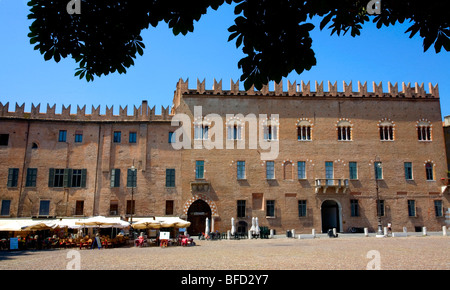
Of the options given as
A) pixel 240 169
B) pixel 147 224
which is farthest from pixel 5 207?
pixel 240 169

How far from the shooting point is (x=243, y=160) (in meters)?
33.3

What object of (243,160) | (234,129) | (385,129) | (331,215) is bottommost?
(331,215)

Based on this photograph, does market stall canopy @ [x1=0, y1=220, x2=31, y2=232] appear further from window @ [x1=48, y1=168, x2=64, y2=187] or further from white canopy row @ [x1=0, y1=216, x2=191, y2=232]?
window @ [x1=48, y1=168, x2=64, y2=187]

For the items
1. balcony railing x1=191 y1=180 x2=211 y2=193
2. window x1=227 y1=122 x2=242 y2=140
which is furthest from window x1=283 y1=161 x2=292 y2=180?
balcony railing x1=191 y1=180 x2=211 y2=193

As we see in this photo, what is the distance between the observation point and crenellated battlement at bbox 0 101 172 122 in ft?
105

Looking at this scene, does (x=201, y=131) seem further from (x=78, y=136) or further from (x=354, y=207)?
(x=354, y=207)

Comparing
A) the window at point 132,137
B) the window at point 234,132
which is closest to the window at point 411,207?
the window at point 234,132

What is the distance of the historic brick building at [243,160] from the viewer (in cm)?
3161

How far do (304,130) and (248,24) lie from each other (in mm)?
31399

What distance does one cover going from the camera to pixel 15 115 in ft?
105

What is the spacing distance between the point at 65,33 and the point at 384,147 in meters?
34.6

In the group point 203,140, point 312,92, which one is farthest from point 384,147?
point 203,140

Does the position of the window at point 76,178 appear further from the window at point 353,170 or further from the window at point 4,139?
the window at point 353,170
